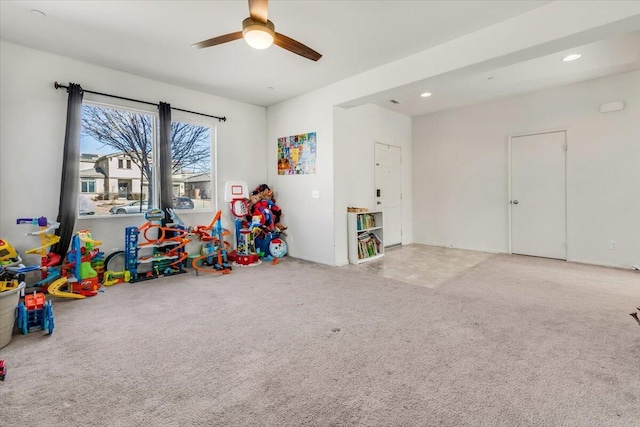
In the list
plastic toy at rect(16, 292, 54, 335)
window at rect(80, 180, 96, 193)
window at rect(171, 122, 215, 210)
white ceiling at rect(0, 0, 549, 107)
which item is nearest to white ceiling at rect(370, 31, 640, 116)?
white ceiling at rect(0, 0, 549, 107)

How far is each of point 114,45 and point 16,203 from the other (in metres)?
2.15

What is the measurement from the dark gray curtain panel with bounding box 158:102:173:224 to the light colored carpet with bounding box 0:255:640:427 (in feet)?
4.74

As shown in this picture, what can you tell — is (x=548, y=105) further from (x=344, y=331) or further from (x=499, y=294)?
(x=344, y=331)

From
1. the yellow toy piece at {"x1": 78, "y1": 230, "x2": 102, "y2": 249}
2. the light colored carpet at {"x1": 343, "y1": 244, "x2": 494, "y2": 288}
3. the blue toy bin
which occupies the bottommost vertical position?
the light colored carpet at {"x1": 343, "y1": 244, "x2": 494, "y2": 288}

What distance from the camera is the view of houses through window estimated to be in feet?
13.1

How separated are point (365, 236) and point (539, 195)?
3.13m

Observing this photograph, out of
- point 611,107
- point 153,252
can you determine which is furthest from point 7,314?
point 611,107

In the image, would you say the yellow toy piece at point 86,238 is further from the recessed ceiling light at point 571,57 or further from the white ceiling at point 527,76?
the recessed ceiling light at point 571,57

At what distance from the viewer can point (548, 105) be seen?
5008mm

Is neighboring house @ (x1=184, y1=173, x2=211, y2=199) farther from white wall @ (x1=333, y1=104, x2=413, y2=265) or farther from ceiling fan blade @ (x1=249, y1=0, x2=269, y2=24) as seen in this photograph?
ceiling fan blade @ (x1=249, y1=0, x2=269, y2=24)

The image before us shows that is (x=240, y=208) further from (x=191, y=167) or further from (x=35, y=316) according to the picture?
(x=35, y=316)

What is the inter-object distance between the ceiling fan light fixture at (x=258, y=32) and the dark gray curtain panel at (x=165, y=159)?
103 inches

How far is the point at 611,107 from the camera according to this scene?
174 inches

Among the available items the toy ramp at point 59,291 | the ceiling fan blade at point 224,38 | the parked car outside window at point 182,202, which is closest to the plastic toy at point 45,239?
the toy ramp at point 59,291
